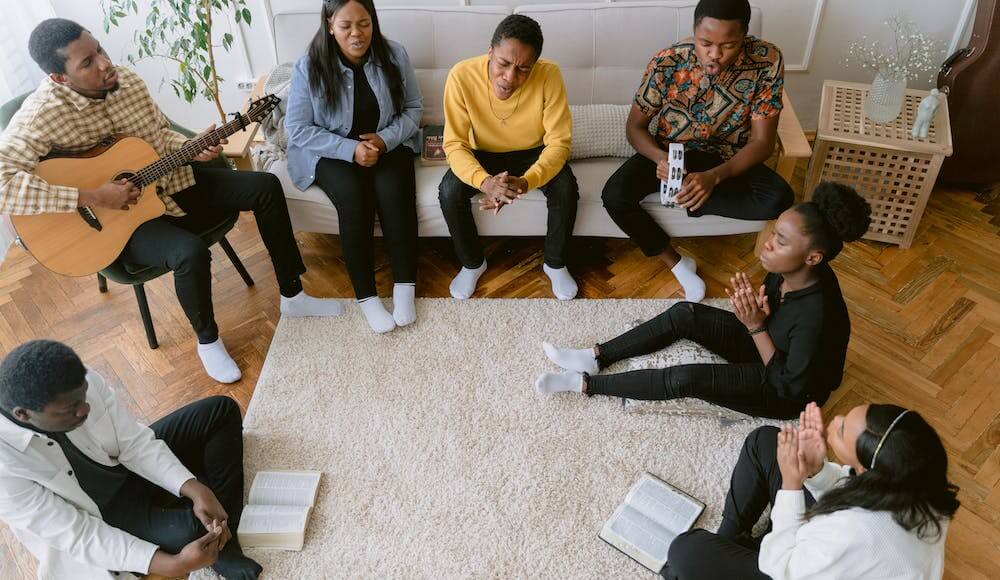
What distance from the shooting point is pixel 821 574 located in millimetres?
1414

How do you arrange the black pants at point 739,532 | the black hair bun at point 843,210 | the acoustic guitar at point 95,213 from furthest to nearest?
the acoustic guitar at point 95,213 → the black hair bun at point 843,210 → the black pants at point 739,532

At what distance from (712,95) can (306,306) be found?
167 cm

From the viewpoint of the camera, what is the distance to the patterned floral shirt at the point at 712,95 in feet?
8.14

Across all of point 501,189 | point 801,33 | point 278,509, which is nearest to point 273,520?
point 278,509

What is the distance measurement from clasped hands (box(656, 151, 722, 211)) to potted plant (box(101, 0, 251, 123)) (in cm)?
168

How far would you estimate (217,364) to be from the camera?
2.51 m

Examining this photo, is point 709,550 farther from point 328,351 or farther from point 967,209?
point 967,209

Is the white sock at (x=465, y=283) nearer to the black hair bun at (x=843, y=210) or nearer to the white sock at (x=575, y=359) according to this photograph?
the white sock at (x=575, y=359)

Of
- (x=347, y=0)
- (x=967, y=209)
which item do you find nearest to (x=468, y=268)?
(x=347, y=0)

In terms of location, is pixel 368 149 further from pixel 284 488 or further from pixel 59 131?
pixel 284 488

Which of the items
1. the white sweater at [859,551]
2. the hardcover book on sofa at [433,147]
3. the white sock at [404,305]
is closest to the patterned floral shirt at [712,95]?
the hardcover book on sofa at [433,147]

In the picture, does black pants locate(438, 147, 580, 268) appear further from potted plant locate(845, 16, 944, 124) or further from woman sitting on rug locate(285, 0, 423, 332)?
potted plant locate(845, 16, 944, 124)

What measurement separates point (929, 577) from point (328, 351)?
75.7 inches

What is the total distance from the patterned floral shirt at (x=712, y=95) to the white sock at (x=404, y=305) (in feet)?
3.61
